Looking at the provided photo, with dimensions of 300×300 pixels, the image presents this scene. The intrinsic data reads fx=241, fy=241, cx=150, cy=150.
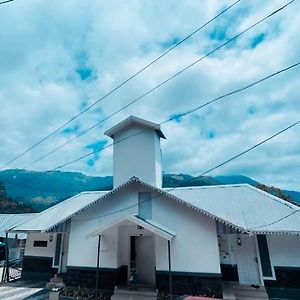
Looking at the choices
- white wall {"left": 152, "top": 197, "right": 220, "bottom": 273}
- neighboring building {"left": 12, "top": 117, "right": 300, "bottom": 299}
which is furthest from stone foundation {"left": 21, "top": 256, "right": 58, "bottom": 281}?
white wall {"left": 152, "top": 197, "right": 220, "bottom": 273}

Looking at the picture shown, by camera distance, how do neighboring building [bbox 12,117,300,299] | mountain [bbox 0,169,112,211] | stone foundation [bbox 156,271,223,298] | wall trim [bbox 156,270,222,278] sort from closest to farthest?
stone foundation [bbox 156,271,223,298] → wall trim [bbox 156,270,222,278] → neighboring building [bbox 12,117,300,299] → mountain [bbox 0,169,112,211]

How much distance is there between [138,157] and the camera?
15.8 metres

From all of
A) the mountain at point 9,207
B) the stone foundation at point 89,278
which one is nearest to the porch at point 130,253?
the stone foundation at point 89,278

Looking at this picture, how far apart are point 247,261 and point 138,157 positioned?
27.7 ft

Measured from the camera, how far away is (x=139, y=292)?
10.4 m

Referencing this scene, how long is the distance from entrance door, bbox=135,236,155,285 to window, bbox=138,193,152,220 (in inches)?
57.0

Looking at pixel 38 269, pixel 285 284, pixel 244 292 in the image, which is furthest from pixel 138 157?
pixel 285 284

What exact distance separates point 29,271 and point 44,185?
12278 cm

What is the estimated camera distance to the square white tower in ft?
51.0

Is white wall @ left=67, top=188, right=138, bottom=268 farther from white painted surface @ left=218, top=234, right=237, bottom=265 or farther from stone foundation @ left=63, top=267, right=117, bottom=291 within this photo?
white painted surface @ left=218, top=234, right=237, bottom=265

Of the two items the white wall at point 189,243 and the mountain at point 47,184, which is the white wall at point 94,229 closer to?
the white wall at point 189,243

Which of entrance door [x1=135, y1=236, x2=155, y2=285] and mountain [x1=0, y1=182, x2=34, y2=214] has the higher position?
mountain [x1=0, y1=182, x2=34, y2=214]

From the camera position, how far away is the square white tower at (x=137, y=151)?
15.5 meters

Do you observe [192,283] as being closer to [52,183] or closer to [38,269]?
[38,269]
